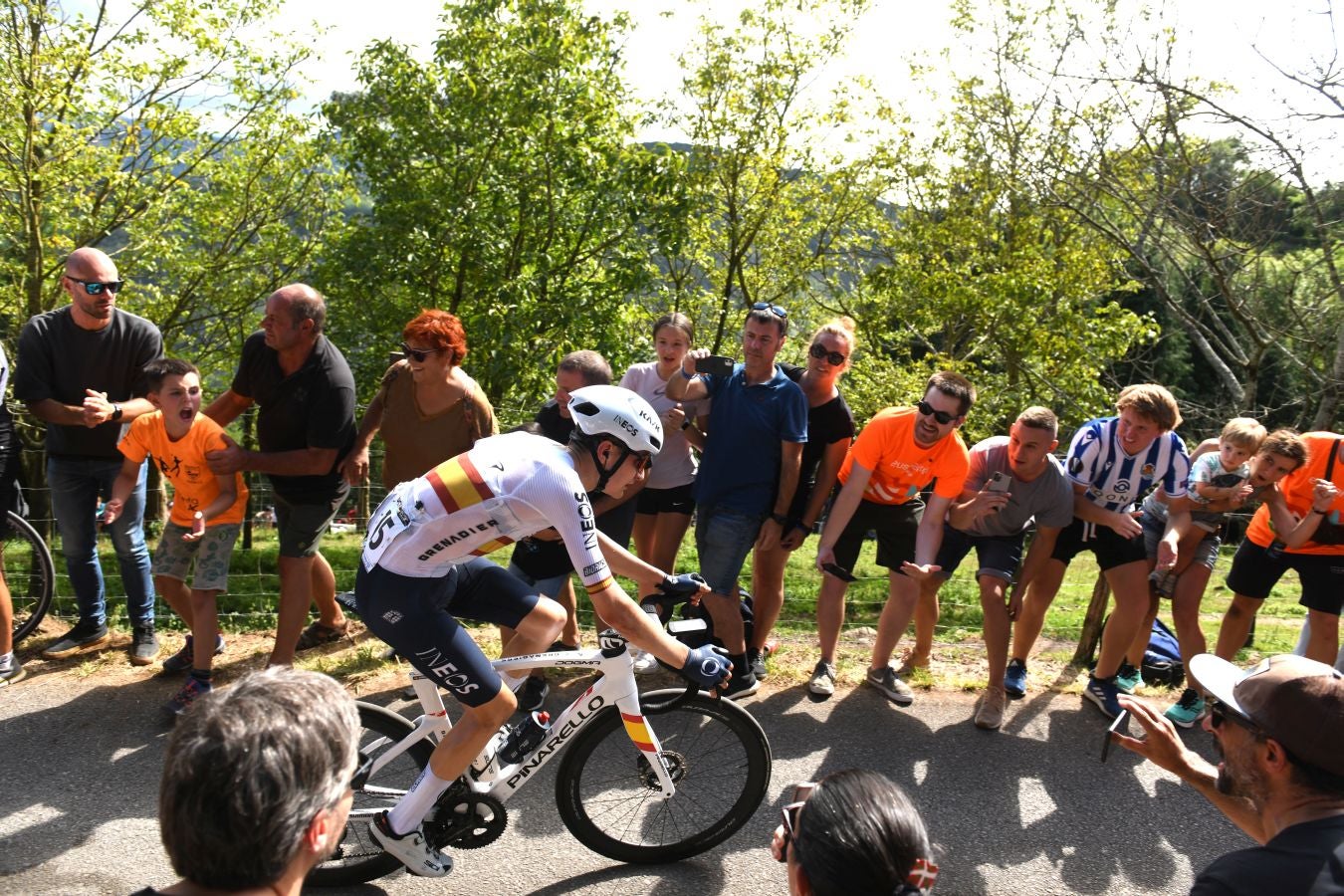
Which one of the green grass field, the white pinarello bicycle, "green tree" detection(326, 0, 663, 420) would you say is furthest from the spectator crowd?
"green tree" detection(326, 0, 663, 420)

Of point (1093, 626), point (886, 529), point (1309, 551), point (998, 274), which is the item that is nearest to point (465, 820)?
point (886, 529)

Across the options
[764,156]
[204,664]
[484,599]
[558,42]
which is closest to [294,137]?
[558,42]

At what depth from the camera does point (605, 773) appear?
158 inches

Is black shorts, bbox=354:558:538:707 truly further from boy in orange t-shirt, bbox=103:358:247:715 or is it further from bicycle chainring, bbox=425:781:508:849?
boy in orange t-shirt, bbox=103:358:247:715

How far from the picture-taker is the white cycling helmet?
11.2 feet

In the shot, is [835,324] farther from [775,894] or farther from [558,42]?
[558,42]

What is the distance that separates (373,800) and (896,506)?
3.15 meters

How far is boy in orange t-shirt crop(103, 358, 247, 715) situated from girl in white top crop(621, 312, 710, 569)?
2151mm

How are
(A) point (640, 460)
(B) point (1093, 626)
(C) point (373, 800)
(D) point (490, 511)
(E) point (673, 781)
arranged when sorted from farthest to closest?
1. (B) point (1093, 626)
2. (E) point (673, 781)
3. (C) point (373, 800)
4. (A) point (640, 460)
5. (D) point (490, 511)

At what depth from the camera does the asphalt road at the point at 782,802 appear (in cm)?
393

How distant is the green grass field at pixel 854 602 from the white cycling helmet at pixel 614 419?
12.6ft

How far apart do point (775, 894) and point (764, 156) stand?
14.7 m

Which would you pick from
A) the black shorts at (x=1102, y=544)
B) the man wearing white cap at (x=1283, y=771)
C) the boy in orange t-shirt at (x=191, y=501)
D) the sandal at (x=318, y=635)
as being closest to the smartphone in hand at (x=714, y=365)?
the black shorts at (x=1102, y=544)

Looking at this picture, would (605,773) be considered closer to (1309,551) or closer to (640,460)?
(640,460)
